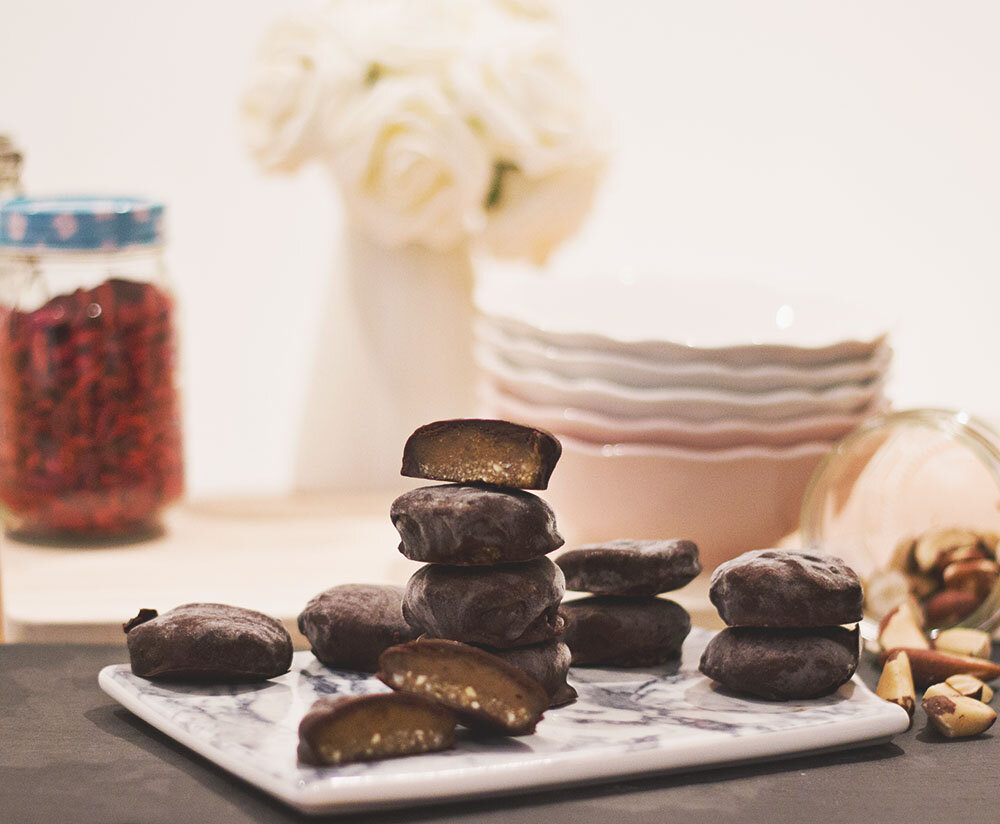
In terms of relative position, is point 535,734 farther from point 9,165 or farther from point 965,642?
point 9,165

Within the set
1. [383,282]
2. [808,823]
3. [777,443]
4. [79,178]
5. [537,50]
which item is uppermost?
[537,50]

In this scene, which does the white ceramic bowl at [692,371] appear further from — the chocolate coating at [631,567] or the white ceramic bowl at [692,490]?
the chocolate coating at [631,567]

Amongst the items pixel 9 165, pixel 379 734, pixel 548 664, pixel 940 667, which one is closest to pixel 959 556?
pixel 940 667

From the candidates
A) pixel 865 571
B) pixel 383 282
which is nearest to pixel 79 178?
pixel 383 282

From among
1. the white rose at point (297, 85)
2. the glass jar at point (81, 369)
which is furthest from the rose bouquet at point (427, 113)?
the glass jar at point (81, 369)

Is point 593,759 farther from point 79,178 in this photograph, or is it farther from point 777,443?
point 79,178

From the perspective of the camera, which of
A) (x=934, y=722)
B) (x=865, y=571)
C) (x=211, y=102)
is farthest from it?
(x=211, y=102)
